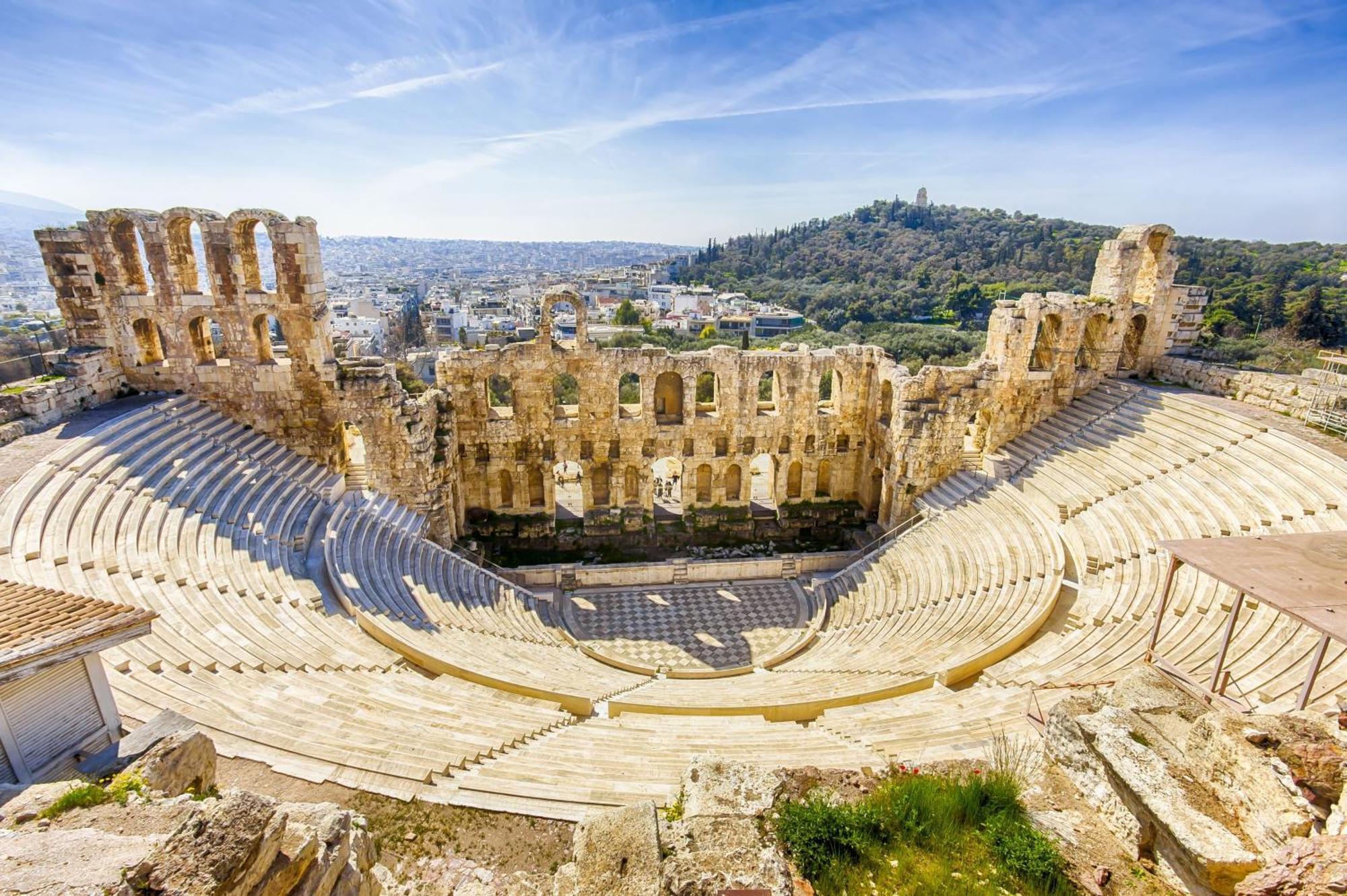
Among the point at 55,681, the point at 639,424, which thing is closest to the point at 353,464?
the point at 639,424

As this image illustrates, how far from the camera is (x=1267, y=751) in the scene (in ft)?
21.1

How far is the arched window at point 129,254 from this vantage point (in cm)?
1920

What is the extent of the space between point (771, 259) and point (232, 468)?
134m

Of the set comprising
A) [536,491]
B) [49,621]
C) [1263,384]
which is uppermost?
[49,621]

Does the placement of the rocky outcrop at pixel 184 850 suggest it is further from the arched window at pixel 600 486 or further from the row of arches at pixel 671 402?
the arched window at pixel 600 486

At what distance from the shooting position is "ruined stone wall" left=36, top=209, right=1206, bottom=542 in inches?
768

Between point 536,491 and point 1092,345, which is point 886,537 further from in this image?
point 536,491

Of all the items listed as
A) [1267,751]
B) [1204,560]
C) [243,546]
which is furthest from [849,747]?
[243,546]

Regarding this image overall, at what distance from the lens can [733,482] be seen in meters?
25.5

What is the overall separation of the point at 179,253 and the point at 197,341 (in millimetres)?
2703

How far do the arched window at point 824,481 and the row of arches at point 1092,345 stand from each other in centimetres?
817

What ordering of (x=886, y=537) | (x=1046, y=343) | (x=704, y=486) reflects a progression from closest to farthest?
(x=886, y=537) < (x=1046, y=343) < (x=704, y=486)

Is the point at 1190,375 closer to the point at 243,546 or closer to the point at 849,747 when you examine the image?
the point at 849,747

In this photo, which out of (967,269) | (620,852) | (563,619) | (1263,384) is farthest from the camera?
(967,269)
